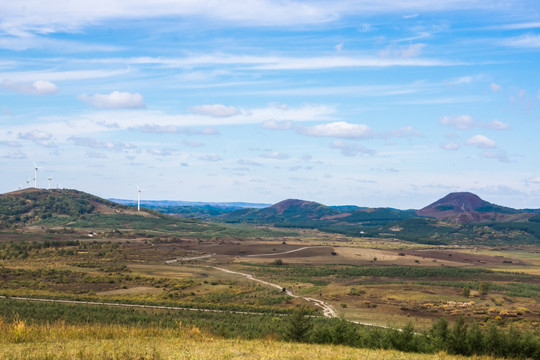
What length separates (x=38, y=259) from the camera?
462 feet

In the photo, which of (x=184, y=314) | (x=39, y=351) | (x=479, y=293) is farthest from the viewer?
(x=479, y=293)

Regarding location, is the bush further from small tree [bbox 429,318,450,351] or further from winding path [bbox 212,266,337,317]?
winding path [bbox 212,266,337,317]

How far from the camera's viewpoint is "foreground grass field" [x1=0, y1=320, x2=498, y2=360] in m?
22.6

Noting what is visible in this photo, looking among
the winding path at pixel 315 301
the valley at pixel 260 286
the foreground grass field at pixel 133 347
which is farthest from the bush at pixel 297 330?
the winding path at pixel 315 301

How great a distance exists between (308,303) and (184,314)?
23.6m

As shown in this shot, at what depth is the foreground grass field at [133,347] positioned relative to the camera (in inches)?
888

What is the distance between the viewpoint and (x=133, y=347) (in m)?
24.7

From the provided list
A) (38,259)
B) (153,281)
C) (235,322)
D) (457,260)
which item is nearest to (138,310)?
(235,322)

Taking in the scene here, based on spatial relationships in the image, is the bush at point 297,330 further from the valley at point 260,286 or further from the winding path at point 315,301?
the winding path at point 315,301

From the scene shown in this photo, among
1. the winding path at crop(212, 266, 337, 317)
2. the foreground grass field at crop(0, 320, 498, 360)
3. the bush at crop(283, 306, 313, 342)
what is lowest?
the winding path at crop(212, 266, 337, 317)

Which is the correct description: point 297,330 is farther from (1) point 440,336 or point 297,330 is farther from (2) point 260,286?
(2) point 260,286

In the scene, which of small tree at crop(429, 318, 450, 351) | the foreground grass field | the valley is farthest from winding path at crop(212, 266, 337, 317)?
the foreground grass field

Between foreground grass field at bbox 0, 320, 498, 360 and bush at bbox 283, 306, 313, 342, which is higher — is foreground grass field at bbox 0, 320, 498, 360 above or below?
above

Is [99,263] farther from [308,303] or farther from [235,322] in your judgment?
[235,322]
